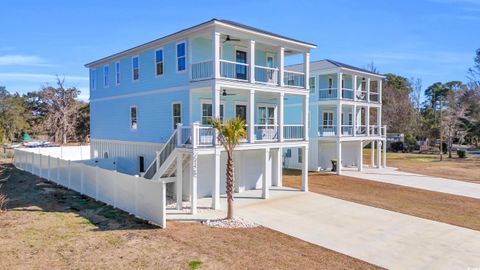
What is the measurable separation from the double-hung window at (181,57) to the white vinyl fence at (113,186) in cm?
641

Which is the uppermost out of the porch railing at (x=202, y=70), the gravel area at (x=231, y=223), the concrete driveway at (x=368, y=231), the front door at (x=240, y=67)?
the front door at (x=240, y=67)

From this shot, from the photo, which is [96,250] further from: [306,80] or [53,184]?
[306,80]

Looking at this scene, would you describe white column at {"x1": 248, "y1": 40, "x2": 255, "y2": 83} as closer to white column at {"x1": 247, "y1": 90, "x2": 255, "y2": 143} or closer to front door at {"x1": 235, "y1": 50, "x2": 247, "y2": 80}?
white column at {"x1": 247, "y1": 90, "x2": 255, "y2": 143}

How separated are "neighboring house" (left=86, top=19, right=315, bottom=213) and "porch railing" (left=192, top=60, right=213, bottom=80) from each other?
0.05 m

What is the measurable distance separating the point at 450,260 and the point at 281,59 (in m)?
12.4

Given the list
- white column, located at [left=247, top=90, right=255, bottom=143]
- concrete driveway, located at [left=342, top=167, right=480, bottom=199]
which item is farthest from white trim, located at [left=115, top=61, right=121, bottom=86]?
concrete driveway, located at [left=342, top=167, right=480, bottom=199]

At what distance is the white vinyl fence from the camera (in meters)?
13.1

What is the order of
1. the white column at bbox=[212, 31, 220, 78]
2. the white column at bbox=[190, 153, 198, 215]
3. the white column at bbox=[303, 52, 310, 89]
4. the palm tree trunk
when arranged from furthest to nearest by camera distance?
the white column at bbox=[303, 52, 310, 89]
the white column at bbox=[212, 31, 220, 78]
the white column at bbox=[190, 153, 198, 215]
the palm tree trunk

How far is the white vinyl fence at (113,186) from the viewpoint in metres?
13.1

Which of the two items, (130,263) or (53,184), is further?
(53,184)

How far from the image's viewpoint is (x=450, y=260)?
403 inches

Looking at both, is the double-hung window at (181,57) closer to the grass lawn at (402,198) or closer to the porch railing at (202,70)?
the porch railing at (202,70)

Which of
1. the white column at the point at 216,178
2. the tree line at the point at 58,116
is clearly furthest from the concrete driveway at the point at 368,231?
the tree line at the point at 58,116

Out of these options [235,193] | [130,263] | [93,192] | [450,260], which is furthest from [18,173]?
[450,260]
